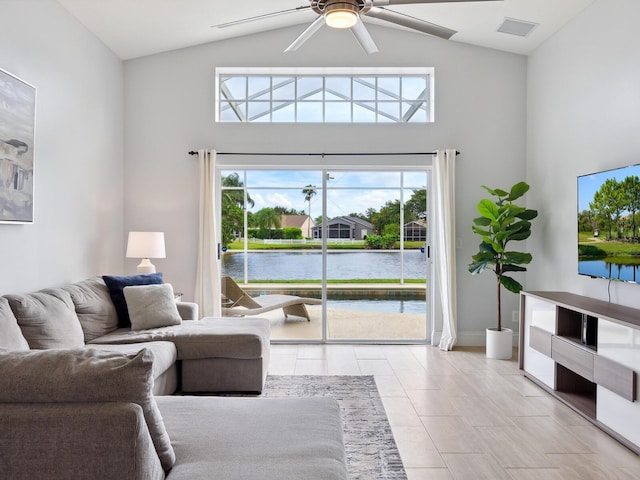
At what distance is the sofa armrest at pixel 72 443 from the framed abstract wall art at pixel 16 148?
244 cm

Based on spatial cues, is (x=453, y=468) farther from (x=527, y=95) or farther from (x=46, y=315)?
(x=527, y=95)

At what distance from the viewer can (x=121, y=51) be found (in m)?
5.46

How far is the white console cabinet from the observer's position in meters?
3.04

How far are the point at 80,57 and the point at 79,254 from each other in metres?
1.79

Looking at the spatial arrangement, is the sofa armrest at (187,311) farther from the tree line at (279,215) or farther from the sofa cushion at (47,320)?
the tree line at (279,215)

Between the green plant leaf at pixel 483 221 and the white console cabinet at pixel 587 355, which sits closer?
the white console cabinet at pixel 587 355

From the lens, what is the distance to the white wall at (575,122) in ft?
12.7

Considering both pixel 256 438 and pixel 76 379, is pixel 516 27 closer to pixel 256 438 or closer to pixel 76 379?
pixel 256 438

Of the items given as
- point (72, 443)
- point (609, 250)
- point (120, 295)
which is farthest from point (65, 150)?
point (609, 250)

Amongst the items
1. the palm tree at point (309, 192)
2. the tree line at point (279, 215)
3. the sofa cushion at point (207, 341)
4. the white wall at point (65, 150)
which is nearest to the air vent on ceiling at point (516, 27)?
the tree line at point (279, 215)

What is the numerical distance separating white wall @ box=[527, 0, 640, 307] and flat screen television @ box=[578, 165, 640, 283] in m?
0.18

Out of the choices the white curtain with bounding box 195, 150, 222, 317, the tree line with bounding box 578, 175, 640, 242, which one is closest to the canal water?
the white curtain with bounding box 195, 150, 222, 317

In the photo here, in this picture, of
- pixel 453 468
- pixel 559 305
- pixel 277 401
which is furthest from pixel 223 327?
pixel 559 305

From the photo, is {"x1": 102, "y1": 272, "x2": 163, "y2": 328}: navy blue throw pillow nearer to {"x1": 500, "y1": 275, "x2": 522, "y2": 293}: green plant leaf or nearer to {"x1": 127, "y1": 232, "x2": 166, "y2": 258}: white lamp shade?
{"x1": 127, "y1": 232, "x2": 166, "y2": 258}: white lamp shade
